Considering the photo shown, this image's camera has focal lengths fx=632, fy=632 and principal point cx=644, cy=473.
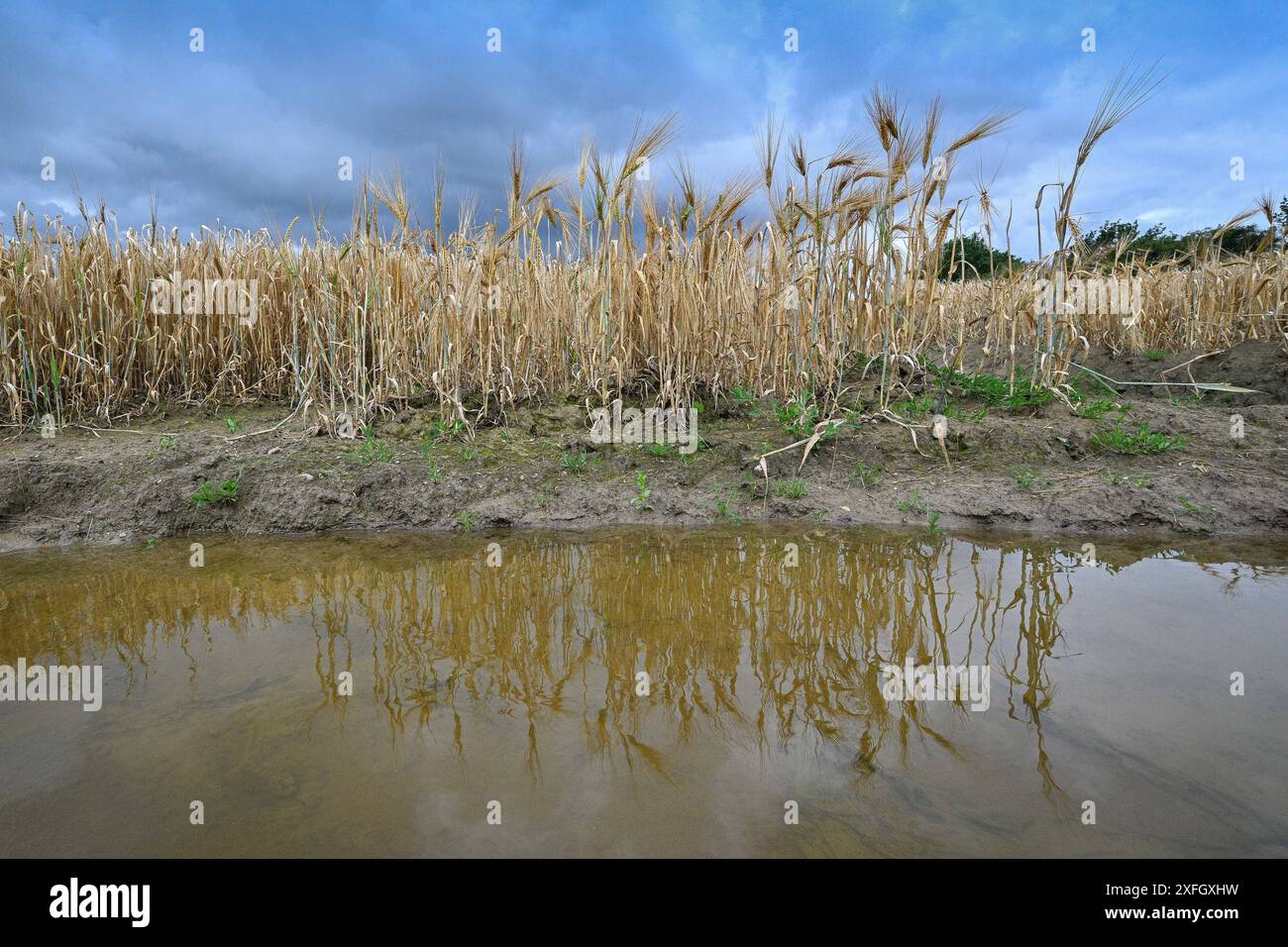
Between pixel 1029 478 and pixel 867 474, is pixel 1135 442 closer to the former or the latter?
pixel 1029 478

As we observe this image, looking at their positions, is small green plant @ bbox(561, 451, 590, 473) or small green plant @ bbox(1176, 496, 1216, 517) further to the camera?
small green plant @ bbox(561, 451, 590, 473)

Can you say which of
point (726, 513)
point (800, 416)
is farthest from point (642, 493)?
point (800, 416)

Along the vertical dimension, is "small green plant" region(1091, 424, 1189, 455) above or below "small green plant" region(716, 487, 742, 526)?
above

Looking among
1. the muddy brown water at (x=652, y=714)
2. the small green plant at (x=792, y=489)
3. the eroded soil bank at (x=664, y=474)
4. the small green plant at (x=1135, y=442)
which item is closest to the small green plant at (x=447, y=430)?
the eroded soil bank at (x=664, y=474)

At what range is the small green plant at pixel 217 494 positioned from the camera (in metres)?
3.58

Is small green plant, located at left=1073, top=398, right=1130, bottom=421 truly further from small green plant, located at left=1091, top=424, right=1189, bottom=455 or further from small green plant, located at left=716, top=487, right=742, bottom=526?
small green plant, located at left=716, top=487, right=742, bottom=526

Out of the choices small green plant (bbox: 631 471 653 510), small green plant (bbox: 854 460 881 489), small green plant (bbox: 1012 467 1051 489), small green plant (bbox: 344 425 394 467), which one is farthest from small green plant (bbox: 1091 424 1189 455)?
small green plant (bbox: 344 425 394 467)

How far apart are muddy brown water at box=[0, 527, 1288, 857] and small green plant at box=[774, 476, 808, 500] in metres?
1.06

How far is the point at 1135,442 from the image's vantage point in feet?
13.6

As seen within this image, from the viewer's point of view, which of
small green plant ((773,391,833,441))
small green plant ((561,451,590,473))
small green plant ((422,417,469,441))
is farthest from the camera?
small green plant ((422,417,469,441))

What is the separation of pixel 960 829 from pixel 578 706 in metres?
0.88

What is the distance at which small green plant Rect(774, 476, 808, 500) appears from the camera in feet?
12.5
